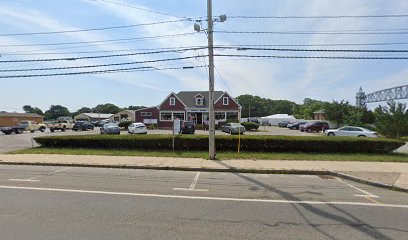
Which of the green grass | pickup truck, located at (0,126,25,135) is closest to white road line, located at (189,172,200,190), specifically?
the green grass

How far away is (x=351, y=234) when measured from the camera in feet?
18.0

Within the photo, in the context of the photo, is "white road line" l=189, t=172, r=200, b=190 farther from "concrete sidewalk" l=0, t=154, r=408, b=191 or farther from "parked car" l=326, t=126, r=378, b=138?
"parked car" l=326, t=126, r=378, b=138

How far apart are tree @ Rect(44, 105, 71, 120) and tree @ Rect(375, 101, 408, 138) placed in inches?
5834

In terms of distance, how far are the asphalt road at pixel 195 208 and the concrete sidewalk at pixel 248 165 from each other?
1210 mm

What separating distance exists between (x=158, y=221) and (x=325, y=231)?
3025 millimetres

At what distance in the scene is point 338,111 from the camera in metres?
53.6

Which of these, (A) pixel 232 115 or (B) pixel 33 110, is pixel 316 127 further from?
(B) pixel 33 110

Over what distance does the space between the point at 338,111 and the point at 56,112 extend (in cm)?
13825

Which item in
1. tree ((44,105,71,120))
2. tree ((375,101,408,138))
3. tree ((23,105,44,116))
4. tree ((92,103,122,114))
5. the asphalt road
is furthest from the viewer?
tree ((92,103,122,114))

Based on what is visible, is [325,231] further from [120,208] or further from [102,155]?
[102,155]

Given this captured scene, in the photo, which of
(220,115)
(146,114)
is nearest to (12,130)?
(146,114)

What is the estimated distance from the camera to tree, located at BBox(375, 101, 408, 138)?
3188 cm

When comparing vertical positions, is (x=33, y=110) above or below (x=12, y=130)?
above

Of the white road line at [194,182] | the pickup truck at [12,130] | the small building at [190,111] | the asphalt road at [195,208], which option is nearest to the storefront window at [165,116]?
the small building at [190,111]
